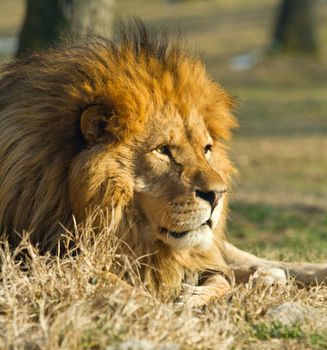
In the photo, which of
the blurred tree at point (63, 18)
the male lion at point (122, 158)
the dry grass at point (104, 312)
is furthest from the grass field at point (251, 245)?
the blurred tree at point (63, 18)

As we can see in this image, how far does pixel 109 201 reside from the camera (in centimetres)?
464

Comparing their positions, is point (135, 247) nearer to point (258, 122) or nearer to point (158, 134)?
point (158, 134)

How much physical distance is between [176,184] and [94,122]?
1.64 feet

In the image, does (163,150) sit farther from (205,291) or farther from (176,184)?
(205,291)

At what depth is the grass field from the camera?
150 inches

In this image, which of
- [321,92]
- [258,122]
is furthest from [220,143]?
[321,92]

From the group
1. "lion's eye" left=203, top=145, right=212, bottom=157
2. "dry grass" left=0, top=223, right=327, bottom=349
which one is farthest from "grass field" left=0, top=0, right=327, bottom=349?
"lion's eye" left=203, top=145, right=212, bottom=157

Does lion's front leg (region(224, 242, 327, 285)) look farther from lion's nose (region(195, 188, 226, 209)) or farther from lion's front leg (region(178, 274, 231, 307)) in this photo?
lion's nose (region(195, 188, 226, 209))

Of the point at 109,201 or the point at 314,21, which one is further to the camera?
the point at 314,21

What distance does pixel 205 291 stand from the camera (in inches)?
190

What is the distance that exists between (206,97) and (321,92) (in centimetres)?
1560

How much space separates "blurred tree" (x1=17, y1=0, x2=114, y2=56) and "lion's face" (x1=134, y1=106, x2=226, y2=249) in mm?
4110

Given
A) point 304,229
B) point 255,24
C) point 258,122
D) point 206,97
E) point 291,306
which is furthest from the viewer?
point 255,24

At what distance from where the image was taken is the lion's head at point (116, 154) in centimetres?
465
